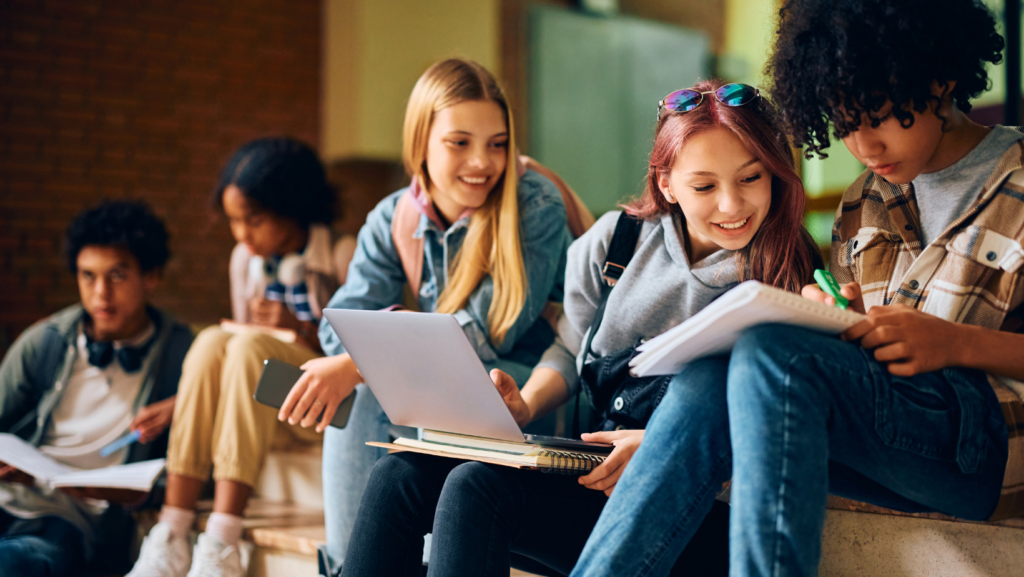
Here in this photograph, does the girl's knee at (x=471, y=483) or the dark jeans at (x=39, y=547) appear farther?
the dark jeans at (x=39, y=547)

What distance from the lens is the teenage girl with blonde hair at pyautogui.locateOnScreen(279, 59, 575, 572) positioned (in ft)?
4.97

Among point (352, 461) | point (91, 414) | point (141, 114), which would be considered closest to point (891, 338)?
point (352, 461)

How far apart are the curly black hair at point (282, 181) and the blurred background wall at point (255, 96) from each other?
0.54 metres

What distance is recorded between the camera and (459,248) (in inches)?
64.8

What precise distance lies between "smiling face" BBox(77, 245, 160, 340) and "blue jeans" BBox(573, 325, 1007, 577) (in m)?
1.72

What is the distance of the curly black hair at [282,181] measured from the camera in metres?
2.32

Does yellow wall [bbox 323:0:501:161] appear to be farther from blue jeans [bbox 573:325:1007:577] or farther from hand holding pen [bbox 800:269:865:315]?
blue jeans [bbox 573:325:1007:577]

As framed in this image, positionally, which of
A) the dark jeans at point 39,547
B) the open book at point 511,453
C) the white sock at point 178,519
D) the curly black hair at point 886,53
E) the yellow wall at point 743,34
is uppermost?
the yellow wall at point 743,34

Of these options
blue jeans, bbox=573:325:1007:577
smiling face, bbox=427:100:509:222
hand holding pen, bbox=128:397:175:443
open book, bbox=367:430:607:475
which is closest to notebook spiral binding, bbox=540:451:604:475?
open book, bbox=367:430:607:475

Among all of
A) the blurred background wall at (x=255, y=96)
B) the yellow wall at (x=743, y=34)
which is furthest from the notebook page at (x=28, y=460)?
the yellow wall at (x=743, y=34)

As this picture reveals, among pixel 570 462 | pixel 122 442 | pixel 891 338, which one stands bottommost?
pixel 122 442

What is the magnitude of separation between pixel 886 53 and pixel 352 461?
107 cm

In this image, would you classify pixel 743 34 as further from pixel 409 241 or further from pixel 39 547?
pixel 39 547

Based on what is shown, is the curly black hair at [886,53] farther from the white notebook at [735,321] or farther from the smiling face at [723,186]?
the white notebook at [735,321]
